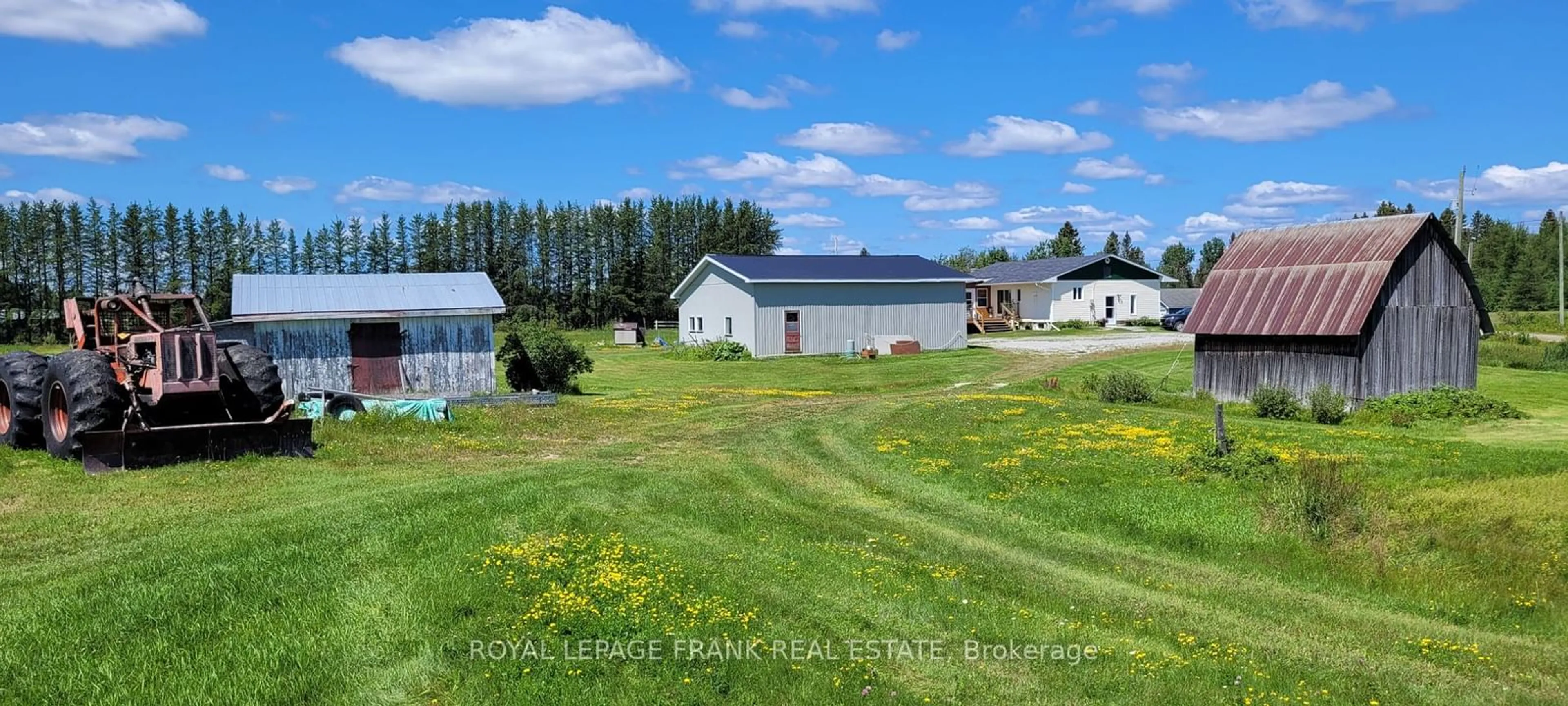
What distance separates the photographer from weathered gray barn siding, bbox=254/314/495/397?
25.2 metres

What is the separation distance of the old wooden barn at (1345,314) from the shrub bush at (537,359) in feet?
55.2

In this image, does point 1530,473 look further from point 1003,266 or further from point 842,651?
point 1003,266

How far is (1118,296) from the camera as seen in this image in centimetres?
6406

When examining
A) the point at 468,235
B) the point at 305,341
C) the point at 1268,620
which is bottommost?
the point at 1268,620

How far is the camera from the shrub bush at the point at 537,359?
28.7 meters

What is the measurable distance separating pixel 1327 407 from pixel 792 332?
25299mm

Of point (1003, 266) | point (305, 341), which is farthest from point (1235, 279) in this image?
point (1003, 266)

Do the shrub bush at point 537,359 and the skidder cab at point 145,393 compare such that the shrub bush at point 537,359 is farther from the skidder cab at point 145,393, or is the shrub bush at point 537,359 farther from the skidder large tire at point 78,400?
the skidder large tire at point 78,400

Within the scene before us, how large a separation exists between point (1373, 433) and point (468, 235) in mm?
79853

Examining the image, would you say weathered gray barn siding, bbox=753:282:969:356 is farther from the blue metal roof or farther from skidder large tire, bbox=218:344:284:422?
skidder large tire, bbox=218:344:284:422

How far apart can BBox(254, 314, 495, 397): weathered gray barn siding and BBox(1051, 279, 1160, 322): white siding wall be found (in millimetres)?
42981

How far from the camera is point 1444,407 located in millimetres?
23781

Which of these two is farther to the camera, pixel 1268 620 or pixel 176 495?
pixel 176 495

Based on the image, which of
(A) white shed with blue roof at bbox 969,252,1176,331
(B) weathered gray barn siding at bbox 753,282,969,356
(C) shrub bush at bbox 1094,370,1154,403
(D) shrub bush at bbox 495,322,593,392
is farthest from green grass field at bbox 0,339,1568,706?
(A) white shed with blue roof at bbox 969,252,1176,331
